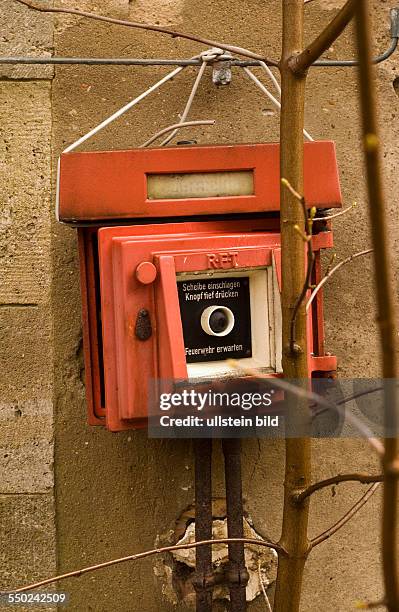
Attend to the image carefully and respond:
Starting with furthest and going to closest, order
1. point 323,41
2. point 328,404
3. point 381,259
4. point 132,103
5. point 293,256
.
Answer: point 132,103 → point 293,256 → point 323,41 → point 328,404 → point 381,259

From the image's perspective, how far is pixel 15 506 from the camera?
1765mm

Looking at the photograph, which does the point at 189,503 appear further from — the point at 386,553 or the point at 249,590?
the point at 386,553

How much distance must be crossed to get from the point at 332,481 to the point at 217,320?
39cm

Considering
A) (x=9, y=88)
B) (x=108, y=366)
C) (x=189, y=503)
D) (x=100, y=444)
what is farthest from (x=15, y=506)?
(x=9, y=88)

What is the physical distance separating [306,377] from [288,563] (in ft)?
1.03

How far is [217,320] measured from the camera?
4.82ft

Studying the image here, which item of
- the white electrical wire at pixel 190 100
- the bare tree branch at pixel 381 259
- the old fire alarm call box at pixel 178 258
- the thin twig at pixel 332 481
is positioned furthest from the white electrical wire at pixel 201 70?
the bare tree branch at pixel 381 259

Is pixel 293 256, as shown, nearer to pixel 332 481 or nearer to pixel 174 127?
pixel 332 481

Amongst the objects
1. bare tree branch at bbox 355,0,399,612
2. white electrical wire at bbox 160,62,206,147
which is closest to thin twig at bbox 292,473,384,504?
bare tree branch at bbox 355,0,399,612

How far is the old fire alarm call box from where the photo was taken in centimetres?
141

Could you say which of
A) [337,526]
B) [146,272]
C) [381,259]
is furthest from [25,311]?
[381,259]

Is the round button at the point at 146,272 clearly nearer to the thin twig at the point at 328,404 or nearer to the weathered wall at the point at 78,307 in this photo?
the thin twig at the point at 328,404

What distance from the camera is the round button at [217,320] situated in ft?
4.78

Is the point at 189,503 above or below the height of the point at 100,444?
below
